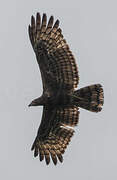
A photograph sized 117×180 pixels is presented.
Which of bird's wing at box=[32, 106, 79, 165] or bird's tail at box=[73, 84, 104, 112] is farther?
bird's wing at box=[32, 106, 79, 165]

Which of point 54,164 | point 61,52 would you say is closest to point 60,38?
point 61,52

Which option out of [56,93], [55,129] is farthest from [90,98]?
[55,129]

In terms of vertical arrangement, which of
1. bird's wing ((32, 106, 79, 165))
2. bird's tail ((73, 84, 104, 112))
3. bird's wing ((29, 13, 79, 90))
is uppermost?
bird's wing ((29, 13, 79, 90))

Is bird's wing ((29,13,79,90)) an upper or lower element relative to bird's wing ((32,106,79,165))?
upper

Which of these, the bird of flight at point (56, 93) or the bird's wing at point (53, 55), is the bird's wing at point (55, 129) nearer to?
the bird of flight at point (56, 93)

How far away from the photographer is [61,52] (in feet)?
131

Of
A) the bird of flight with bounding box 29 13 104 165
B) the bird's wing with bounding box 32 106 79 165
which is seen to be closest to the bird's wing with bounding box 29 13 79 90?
the bird of flight with bounding box 29 13 104 165

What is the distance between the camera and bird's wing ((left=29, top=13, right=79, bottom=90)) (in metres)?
39.8

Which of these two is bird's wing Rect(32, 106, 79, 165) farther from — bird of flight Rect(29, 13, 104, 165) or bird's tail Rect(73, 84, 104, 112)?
bird's tail Rect(73, 84, 104, 112)

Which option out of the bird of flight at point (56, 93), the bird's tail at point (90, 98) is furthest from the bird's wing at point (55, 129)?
the bird's tail at point (90, 98)

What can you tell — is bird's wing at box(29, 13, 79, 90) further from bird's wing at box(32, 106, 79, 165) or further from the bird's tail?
bird's wing at box(32, 106, 79, 165)

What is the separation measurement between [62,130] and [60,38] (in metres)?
4.00

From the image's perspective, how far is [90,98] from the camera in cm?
3966

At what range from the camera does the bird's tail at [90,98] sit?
39469mm
